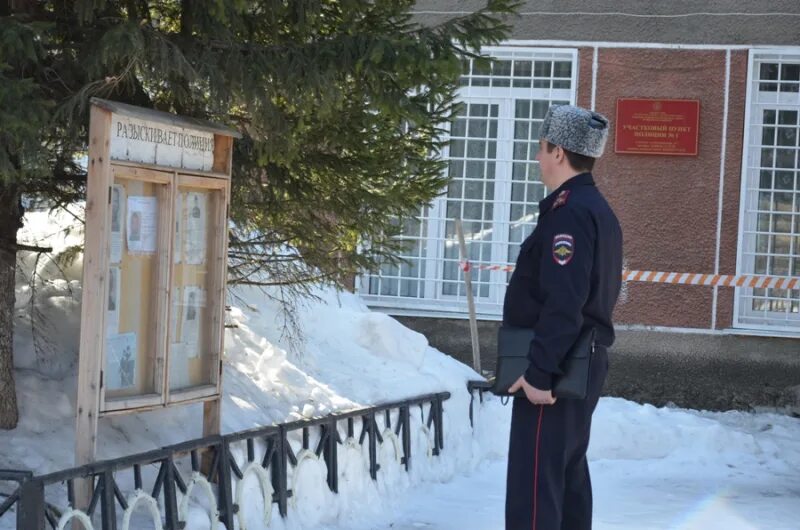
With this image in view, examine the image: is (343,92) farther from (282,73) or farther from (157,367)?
(157,367)

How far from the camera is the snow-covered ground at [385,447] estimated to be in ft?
22.8

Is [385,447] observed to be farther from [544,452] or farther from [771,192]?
[771,192]

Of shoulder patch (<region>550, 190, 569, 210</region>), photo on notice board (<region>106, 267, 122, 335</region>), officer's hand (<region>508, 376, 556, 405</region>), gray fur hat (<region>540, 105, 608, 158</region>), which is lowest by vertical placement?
officer's hand (<region>508, 376, 556, 405</region>)

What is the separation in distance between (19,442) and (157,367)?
3.06 ft

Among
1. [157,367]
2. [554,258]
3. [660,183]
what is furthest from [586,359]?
[660,183]

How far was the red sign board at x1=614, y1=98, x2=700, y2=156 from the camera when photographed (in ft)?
44.4

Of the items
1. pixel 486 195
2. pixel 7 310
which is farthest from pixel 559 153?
pixel 486 195

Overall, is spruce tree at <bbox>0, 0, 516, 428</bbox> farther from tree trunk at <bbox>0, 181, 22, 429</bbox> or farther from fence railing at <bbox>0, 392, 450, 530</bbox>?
fence railing at <bbox>0, 392, 450, 530</bbox>

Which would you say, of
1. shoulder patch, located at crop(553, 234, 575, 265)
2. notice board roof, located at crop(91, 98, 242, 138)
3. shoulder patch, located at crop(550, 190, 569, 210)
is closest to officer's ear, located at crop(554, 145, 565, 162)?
shoulder patch, located at crop(550, 190, 569, 210)

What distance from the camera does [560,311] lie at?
4.70 m

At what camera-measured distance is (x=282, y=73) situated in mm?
6184

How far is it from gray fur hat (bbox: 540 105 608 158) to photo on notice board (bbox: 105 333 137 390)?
2.24 m

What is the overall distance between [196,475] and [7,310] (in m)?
1.34

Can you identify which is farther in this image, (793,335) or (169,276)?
(793,335)
